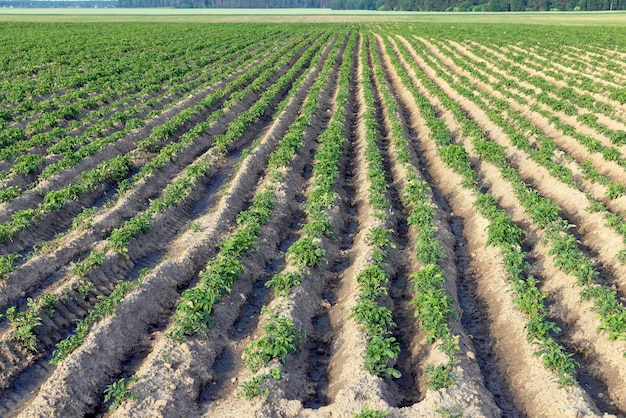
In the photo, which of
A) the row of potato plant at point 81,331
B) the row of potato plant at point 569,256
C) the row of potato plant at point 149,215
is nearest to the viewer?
the row of potato plant at point 81,331

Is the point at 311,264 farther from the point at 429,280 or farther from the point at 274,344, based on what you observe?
the point at 274,344

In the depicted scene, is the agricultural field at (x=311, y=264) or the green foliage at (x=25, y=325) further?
the green foliage at (x=25, y=325)

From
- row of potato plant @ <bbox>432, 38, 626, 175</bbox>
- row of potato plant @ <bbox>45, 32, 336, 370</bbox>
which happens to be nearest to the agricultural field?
row of potato plant @ <bbox>45, 32, 336, 370</bbox>

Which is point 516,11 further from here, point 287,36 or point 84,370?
point 84,370

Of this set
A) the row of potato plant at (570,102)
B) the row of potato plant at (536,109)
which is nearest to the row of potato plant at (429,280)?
the row of potato plant at (536,109)

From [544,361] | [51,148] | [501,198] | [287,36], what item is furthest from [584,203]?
[287,36]

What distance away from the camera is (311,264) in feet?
33.4

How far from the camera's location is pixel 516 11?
140 meters

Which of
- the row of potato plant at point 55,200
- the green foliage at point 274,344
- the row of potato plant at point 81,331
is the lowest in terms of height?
the green foliage at point 274,344

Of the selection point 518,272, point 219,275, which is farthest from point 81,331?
point 518,272

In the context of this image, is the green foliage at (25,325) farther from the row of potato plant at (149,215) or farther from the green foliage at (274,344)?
the green foliage at (274,344)

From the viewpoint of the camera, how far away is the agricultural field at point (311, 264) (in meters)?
7.34

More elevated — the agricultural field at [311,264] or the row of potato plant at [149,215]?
the row of potato plant at [149,215]

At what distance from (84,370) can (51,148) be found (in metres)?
11.3
